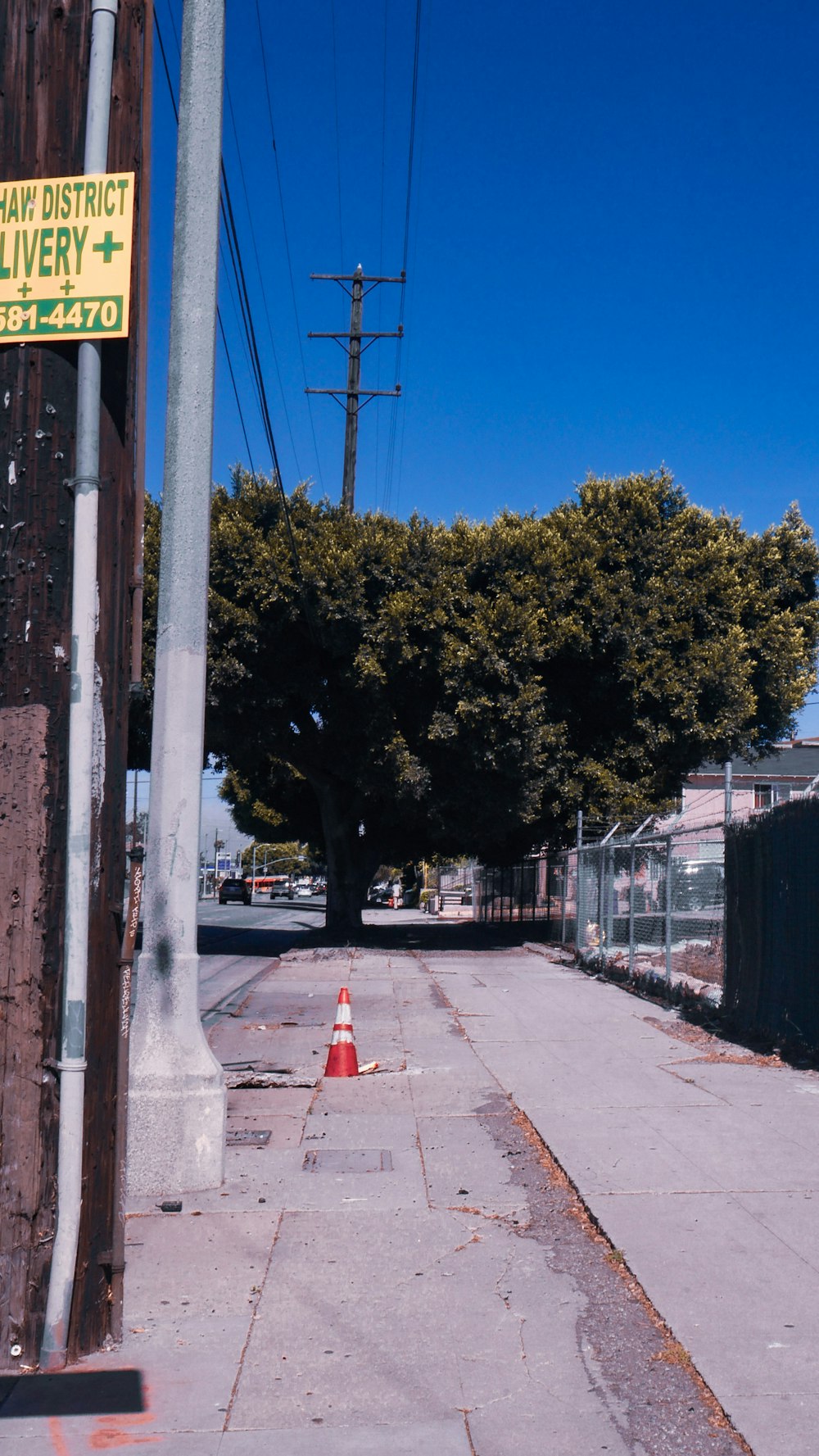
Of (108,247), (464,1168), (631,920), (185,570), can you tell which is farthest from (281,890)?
(108,247)

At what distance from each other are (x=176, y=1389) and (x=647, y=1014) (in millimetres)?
10592

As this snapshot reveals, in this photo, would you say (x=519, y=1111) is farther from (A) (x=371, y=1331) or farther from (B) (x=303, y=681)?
(B) (x=303, y=681)

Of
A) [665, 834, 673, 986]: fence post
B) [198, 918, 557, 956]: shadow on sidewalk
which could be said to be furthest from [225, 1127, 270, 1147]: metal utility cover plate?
[198, 918, 557, 956]: shadow on sidewalk

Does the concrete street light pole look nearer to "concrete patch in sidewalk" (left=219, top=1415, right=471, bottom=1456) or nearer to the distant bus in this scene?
"concrete patch in sidewalk" (left=219, top=1415, right=471, bottom=1456)

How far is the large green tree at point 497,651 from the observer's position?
77.3ft

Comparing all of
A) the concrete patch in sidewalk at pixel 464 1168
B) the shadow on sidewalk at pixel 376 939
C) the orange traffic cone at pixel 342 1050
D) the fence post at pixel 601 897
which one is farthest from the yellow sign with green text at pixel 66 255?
the shadow on sidewalk at pixel 376 939

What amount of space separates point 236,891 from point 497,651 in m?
58.9

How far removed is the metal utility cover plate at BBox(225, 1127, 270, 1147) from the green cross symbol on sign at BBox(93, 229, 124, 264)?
525 centimetres

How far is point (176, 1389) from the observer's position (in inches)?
161

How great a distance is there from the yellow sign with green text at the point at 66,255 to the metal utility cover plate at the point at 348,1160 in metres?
4.70

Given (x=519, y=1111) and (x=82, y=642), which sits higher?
(x=82, y=642)

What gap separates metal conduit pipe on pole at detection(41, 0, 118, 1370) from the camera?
403cm

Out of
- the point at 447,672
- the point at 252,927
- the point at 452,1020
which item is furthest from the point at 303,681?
the point at 252,927

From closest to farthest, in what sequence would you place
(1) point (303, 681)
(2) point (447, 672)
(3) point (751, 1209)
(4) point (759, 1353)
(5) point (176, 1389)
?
(5) point (176, 1389)
(4) point (759, 1353)
(3) point (751, 1209)
(2) point (447, 672)
(1) point (303, 681)
